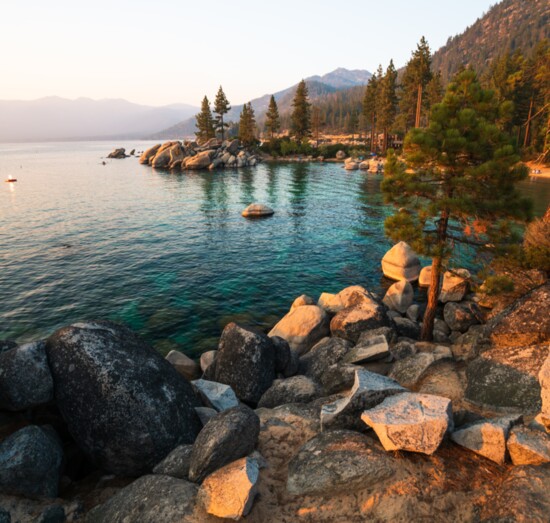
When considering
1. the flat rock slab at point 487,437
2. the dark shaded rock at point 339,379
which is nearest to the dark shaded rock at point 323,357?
the dark shaded rock at point 339,379

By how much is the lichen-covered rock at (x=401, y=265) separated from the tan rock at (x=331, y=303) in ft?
25.3

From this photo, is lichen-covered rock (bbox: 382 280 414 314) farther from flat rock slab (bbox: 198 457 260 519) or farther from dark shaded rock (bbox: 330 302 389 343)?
flat rock slab (bbox: 198 457 260 519)

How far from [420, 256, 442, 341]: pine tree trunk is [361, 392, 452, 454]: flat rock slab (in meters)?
8.12

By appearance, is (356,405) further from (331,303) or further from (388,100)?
(388,100)

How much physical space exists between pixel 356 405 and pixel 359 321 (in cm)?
881

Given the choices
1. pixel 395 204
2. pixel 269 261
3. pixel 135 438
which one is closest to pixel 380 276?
pixel 269 261

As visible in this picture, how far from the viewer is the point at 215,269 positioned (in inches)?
1080

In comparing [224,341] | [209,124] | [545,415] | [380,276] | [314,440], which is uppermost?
[209,124]

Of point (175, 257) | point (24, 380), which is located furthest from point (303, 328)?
point (175, 257)

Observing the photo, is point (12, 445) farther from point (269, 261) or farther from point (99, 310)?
point (269, 261)

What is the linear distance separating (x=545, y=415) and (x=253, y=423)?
6288 millimetres

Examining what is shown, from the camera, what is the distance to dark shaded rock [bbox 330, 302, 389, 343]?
16.3 m

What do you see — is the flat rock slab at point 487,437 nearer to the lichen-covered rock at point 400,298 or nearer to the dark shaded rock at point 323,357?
the dark shaded rock at point 323,357

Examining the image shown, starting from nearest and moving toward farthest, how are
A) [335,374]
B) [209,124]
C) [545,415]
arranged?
[545,415] < [335,374] < [209,124]
